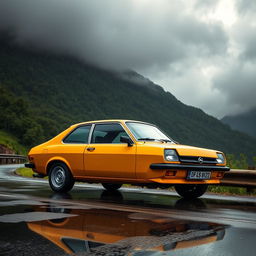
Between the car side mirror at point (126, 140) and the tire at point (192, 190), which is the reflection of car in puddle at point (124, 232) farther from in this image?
the tire at point (192, 190)

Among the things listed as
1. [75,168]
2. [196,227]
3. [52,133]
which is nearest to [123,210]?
[196,227]

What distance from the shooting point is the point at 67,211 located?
18.3 ft

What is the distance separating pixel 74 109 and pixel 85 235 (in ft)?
610

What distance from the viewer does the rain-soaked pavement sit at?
3.45 meters

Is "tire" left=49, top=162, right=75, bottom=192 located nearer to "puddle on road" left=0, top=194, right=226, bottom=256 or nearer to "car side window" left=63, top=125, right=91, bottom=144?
"car side window" left=63, top=125, right=91, bottom=144

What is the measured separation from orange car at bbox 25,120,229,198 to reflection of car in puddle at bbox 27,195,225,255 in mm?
1878

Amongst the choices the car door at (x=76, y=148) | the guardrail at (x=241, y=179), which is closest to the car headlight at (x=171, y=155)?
the car door at (x=76, y=148)

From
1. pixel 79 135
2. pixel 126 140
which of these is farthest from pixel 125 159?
pixel 79 135

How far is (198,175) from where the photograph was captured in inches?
292

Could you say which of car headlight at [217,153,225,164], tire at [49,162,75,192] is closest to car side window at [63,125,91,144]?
tire at [49,162,75,192]

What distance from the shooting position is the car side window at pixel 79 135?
8.66 m

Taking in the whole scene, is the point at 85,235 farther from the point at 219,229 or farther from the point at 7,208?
the point at 7,208

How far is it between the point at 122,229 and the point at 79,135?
15.4ft

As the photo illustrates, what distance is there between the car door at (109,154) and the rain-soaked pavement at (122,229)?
3.74 feet
